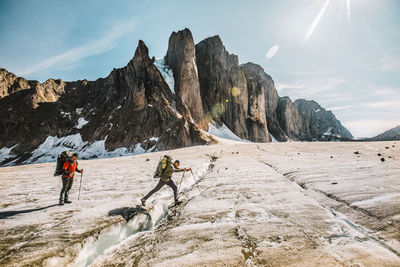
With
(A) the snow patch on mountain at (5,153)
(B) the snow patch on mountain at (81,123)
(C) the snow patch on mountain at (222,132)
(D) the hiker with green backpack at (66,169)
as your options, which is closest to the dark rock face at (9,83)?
(A) the snow patch on mountain at (5,153)

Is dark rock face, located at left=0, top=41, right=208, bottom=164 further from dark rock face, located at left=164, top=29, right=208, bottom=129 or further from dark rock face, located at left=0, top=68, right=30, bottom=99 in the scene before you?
dark rock face, located at left=0, top=68, right=30, bottom=99

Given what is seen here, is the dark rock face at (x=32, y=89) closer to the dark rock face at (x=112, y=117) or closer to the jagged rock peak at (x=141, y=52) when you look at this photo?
the dark rock face at (x=112, y=117)

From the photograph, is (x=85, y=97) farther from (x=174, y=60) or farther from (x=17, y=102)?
(x=174, y=60)

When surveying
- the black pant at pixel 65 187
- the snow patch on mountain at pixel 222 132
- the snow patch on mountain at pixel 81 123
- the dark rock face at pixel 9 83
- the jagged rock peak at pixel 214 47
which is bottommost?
the black pant at pixel 65 187

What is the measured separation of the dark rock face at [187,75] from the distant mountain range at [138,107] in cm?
35

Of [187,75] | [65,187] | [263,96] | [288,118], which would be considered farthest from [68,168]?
[288,118]

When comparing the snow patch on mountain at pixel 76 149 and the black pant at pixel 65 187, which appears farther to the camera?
the snow patch on mountain at pixel 76 149

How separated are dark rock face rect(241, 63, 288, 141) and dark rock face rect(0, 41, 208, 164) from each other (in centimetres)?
4997

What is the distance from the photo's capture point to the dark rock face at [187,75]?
6662 cm

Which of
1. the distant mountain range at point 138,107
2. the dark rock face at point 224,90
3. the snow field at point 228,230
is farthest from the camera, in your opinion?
the dark rock face at point 224,90

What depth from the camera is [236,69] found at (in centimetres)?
8912

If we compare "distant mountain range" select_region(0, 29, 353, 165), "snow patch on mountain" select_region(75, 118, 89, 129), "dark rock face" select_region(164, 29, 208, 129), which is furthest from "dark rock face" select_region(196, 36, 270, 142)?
"snow patch on mountain" select_region(75, 118, 89, 129)

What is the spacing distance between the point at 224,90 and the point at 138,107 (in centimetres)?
4056

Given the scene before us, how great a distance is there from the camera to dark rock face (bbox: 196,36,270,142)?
80188mm
